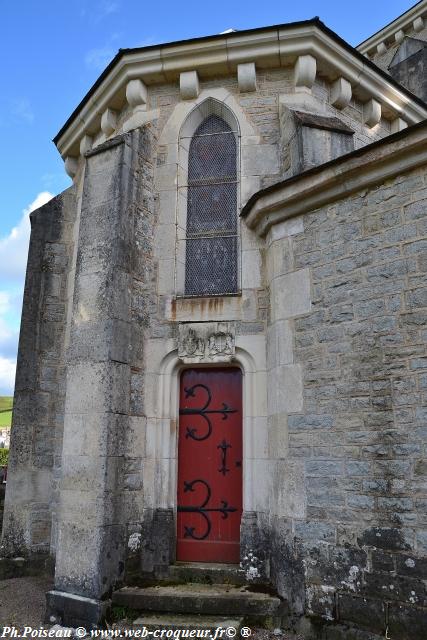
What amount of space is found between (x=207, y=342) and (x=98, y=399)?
1.36 metres

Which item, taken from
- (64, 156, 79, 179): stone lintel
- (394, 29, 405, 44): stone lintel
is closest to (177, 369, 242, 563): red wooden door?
(64, 156, 79, 179): stone lintel

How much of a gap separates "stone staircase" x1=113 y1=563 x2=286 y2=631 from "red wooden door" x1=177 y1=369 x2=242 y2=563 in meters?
0.31

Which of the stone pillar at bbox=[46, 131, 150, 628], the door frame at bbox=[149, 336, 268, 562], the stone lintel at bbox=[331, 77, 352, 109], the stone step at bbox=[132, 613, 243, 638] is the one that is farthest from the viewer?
the stone lintel at bbox=[331, 77, 352, 109]

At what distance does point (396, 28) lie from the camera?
38.7ft

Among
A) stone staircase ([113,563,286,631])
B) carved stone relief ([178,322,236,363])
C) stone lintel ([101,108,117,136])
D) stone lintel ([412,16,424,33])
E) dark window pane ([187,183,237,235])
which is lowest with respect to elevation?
stone staircase ([113,563,286,631])

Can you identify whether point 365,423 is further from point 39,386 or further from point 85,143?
point 85,143

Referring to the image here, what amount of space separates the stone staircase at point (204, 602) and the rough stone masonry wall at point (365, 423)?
0.28m

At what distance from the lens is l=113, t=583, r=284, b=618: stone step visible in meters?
4.67

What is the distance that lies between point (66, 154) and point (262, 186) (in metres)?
3.79

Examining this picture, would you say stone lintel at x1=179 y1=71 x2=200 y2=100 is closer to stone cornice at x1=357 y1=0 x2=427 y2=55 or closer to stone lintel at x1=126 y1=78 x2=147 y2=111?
stone lintel at x1=126 y1=78 x2=147 y2=111

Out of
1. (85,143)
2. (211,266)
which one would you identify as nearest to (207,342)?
(211,266)

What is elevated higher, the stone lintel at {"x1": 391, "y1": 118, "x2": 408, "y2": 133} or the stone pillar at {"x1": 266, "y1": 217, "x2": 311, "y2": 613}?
the stone lintel at {"x1": 391, "y1": 118, "x2": 408, "y2": 133}

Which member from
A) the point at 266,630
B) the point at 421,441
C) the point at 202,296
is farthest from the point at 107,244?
the point at 266,630

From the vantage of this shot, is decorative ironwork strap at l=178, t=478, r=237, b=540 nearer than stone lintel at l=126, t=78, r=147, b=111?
Yes
